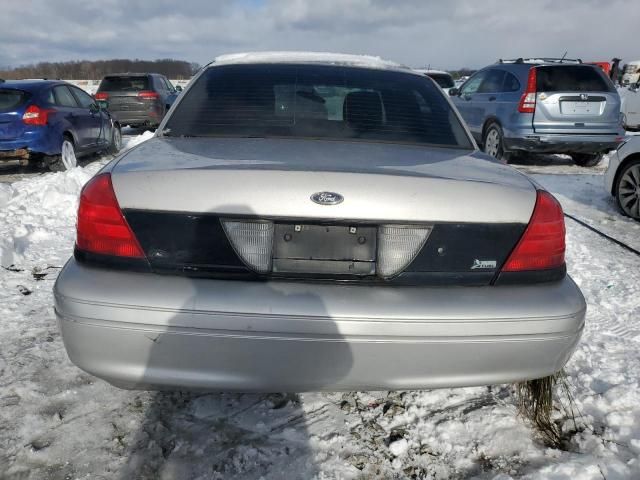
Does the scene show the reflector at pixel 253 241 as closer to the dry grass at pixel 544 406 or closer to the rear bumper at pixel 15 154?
the dry grass at pixel 544 406

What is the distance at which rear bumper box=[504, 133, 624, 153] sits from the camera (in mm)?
8227

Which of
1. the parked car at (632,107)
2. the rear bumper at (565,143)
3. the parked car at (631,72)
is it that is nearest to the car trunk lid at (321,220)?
the rear bumper at (565,143)

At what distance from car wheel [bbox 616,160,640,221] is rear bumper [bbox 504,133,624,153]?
247cm

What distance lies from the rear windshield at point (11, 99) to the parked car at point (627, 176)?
8.21 m

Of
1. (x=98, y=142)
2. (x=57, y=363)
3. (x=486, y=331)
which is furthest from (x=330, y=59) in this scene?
(x=98, y=142)

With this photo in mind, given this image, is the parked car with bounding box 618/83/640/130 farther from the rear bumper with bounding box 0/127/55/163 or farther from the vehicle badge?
the vehicle badge

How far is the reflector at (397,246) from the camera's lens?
5.86ft

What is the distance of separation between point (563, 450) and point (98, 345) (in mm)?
1872

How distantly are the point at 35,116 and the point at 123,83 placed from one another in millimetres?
6445

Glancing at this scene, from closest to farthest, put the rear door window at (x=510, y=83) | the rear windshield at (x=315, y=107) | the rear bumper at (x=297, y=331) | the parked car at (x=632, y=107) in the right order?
the rear bumper at (x=297, y=331), the rear windshield at (x=315, y=107), the rear door window at (x=510, y=83), the parked car at (x=632, y=107)

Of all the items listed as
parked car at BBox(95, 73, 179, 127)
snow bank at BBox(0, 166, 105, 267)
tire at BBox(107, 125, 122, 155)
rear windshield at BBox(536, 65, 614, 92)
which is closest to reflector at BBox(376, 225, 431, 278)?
snow bank at BBox(0, 166, 105, 267)

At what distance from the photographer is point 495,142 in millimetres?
9086

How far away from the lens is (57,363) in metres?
2.71

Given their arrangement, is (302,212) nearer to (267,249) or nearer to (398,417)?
(267,249)
